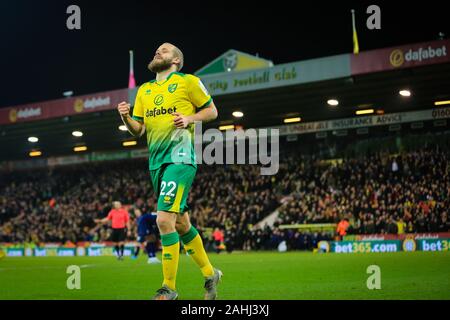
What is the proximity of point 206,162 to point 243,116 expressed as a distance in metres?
7.14

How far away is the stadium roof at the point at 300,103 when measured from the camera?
25.4 m

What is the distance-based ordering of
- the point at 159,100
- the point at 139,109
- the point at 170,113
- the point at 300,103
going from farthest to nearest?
the point at 300,103 → the point at 139,109 → the point at 159,100 → the point at 170,113

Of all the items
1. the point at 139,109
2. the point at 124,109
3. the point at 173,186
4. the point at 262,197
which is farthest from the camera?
the point at 262,197

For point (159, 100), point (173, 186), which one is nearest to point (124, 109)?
point (159, 100)

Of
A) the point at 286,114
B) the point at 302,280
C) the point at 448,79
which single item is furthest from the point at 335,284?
the point at 286,114

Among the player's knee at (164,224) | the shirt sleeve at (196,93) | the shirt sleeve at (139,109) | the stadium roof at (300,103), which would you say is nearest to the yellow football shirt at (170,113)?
the shirt sleeve at (196,93)

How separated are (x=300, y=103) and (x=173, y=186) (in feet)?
80.4

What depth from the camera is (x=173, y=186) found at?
6.14 meters

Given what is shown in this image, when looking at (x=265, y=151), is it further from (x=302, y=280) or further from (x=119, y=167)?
(x=302, y=280)

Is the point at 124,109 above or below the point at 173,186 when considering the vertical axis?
above

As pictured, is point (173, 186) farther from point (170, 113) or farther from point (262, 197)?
point (262, 197)

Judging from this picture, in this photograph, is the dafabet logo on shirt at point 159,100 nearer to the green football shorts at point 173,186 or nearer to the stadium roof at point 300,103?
the green football shorts at point 173,186

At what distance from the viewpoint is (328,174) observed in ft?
104

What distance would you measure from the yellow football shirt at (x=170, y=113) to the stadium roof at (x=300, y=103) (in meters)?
18.1
